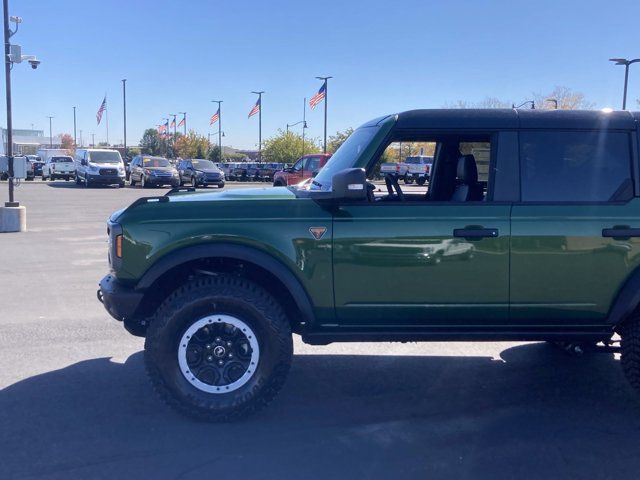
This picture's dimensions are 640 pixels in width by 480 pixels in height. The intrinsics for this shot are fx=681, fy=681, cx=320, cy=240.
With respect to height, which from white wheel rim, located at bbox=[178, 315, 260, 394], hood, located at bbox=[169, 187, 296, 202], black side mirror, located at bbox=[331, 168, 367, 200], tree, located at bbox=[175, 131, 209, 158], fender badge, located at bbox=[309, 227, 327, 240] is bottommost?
white wheel rim, located at bbox=[178, 315, 260, 394]

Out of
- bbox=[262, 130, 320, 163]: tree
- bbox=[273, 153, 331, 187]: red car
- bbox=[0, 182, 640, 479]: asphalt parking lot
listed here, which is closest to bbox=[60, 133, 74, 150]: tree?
bbox=[262, 130, 320, 163]: tree

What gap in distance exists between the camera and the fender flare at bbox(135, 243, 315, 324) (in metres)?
4.44

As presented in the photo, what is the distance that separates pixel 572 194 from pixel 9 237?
11694 mm

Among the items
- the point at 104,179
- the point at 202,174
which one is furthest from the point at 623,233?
the point at 104,179

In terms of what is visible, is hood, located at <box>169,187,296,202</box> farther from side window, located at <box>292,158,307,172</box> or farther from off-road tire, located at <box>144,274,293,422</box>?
side window, located at <box>292,158,307,172</box>

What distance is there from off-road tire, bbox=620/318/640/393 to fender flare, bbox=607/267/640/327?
0.50ft

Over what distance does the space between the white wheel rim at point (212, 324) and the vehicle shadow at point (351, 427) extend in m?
0.25

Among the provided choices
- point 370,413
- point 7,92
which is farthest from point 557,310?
point 7,92

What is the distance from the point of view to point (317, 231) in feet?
14.7

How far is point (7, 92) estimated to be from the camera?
13.8 metres

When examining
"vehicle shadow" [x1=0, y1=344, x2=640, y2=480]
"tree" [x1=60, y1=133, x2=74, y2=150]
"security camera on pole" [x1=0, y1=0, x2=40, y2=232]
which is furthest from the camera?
"tree" [x1=60, y1=133, x2=74, y2=150]

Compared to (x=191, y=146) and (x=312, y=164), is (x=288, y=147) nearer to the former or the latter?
(x=191, y=146)

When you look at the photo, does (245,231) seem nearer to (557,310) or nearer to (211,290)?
(211,290)

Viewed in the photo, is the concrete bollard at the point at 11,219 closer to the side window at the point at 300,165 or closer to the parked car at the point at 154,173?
the side window at the point at 300,165
